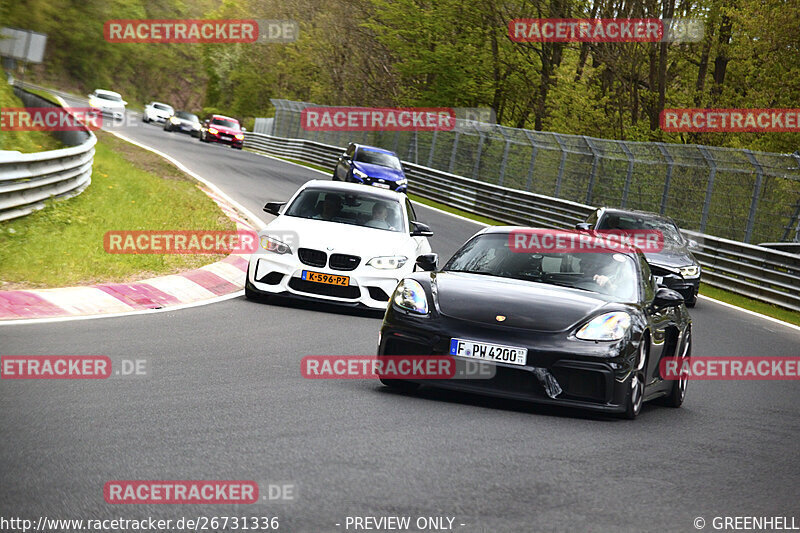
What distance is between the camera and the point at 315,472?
541cm

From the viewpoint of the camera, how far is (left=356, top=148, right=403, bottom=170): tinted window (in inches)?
1355

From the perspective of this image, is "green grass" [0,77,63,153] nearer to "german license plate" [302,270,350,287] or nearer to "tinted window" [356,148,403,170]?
"german license plate" [302,270,350,287]

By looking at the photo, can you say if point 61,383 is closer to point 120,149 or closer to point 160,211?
point 160,211

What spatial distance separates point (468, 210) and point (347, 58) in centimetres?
3315

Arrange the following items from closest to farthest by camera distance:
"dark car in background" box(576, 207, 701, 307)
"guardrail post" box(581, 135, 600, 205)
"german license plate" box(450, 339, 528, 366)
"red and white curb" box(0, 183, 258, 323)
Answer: "german license plate" box(450, 339, 528, 366), "red and white curb" box(0, 183, 258, 323), "dark car in background" box(576, 207, 701, 307), "guardrail post" box(581, 135, 600, 205)

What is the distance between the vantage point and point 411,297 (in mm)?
8062

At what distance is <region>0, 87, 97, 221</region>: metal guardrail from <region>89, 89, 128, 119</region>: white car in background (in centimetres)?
3918

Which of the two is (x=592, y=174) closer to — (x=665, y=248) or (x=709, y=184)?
(x=709, y=184)

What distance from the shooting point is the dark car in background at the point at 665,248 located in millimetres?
18438

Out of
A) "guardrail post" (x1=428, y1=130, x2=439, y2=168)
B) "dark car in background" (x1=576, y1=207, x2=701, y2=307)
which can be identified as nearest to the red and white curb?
"dark car in background" (x1=576, y1=207, x2=701, y2=307)

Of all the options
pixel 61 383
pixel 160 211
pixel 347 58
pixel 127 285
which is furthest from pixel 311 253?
pixel 347 58

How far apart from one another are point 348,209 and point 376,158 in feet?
67.7

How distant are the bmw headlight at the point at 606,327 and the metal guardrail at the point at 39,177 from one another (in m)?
8.64

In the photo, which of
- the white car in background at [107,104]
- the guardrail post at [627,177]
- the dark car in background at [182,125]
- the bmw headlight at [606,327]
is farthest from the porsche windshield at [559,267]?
the dark car in background at [182,125]
